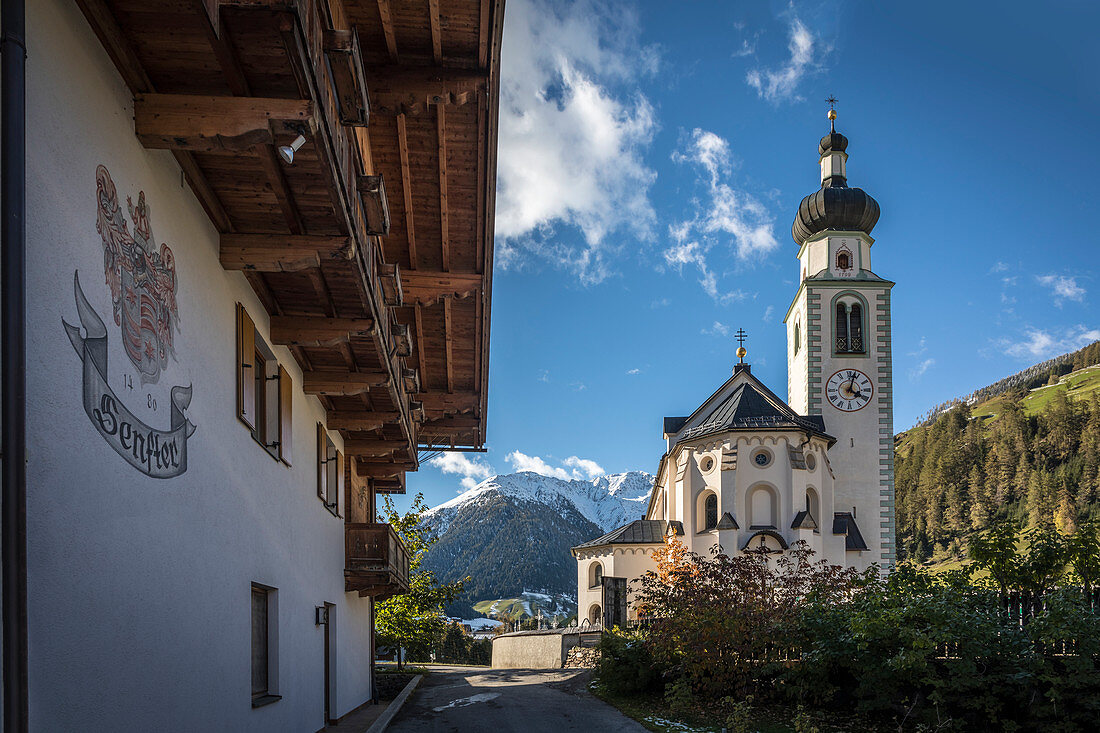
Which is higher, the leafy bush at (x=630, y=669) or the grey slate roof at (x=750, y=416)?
the grey slate roof at (x=750, y=416)

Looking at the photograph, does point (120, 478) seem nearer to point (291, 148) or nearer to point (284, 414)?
point (291, 148)

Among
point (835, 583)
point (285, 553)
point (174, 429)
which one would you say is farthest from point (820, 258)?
point (174, 429)

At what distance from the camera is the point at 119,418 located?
6.07 meters

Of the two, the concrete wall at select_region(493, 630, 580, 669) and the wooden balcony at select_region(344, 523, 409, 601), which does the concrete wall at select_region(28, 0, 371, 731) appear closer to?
the wooden balcony at select_region(344, 523, 409, 601)

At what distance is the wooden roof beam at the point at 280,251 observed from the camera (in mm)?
8000

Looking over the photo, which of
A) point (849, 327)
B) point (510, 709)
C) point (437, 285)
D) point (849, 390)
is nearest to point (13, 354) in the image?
point (437, 285)

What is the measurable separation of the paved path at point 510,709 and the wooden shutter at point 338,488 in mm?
3766

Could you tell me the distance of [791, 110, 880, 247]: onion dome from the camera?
46.5 m

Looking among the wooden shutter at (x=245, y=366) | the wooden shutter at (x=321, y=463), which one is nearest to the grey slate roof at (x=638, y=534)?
the wooden shutter at (x=321, y=463)

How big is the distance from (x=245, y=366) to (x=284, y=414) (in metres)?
2.07

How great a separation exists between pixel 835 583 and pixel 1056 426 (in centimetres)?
12311

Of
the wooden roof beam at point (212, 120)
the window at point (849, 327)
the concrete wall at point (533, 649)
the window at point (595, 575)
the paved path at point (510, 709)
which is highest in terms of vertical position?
the window at point (849, 327)

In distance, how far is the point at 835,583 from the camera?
2042 cm

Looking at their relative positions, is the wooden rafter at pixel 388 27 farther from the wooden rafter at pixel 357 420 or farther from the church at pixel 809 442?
the church at pixel 809 442
